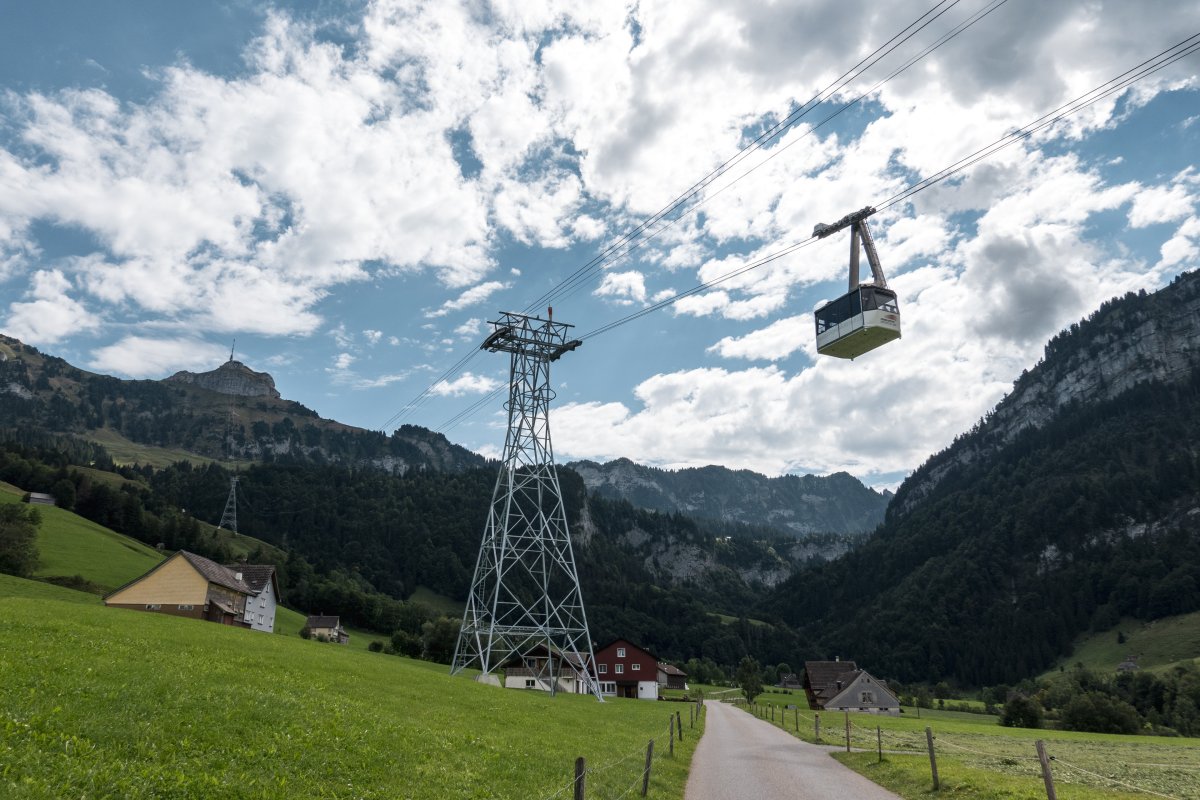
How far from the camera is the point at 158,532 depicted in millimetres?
146375

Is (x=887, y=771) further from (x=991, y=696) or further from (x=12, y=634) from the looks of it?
Answer: (x=991, y=696)

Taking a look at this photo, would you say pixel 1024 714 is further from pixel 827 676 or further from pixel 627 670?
pixel 627 670

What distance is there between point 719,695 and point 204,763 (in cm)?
14974

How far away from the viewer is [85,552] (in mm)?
100438

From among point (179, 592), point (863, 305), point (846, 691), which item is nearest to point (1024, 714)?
point (846, 691)

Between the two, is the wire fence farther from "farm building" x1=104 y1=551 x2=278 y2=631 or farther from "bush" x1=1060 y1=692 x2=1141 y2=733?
"bush" x1=1060 y1=692 x2=1141 y2=733

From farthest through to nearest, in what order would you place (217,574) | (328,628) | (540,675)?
1. (328,628)
2. (540,675)
3. (217,574)

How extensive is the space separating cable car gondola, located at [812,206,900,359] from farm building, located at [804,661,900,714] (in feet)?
307

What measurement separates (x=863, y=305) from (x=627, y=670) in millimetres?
104011

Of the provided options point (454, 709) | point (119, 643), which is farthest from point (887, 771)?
point (119, 643)

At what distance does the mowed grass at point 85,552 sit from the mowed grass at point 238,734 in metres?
71.6

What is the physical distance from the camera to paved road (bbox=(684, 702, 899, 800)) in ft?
67.0

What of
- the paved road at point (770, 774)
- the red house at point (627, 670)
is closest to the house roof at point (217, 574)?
the red house at point (627, 670)

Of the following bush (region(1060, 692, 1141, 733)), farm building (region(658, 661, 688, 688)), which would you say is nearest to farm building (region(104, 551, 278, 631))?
farm building (region(658, 661, 688, 688))
